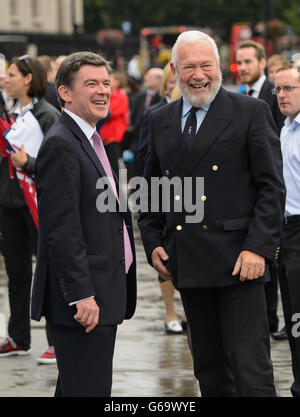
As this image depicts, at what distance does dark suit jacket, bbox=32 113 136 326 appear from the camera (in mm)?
4996

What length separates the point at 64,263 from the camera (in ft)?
16.4

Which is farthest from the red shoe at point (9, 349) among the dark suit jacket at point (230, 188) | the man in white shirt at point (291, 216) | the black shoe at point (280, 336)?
the dark suit jacket at point (230, 188)

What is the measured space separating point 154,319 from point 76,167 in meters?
4.80

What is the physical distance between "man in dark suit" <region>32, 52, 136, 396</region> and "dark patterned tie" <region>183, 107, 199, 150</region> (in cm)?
50

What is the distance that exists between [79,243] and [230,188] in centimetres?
88

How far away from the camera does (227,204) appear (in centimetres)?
543

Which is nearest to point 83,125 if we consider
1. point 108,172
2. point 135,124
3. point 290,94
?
point 108,172

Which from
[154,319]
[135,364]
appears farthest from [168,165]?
[154,319]

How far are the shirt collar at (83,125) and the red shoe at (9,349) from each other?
3.53m

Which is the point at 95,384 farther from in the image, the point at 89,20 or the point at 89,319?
the point at 89,20

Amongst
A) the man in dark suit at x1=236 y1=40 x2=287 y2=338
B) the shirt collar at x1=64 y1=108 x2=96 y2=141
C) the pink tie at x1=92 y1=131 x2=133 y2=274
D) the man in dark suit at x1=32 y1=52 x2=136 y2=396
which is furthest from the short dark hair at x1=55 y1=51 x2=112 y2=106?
the man in dark suit at x1=236 y1=40 x2=287 y2=338

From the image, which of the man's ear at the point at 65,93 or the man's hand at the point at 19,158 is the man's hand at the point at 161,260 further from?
the man's hand at the point at 19,158

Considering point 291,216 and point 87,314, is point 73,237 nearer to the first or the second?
point 87,314

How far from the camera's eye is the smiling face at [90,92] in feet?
17.1
